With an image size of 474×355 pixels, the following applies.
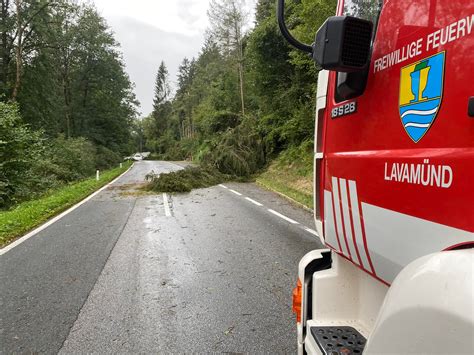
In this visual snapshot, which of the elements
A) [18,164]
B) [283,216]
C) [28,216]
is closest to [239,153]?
[18,164]

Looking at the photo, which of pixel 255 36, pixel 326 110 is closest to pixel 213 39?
pixel 255 36

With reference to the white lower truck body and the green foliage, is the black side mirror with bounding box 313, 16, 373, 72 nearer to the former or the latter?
the white lower truck body

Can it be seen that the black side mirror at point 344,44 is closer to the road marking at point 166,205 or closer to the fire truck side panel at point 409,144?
the fire truck side panel at point 409,144

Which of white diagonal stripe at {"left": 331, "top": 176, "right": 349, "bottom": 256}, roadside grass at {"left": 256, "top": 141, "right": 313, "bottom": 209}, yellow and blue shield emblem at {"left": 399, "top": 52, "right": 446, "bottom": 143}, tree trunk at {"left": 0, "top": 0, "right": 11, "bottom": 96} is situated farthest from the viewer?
tree trunk at {"left": 0, "top": 0, "right": 11, "bottom": 96}

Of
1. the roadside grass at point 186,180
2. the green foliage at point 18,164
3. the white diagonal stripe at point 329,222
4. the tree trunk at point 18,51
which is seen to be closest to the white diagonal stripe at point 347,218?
the white diagonal stripe at point 329,222

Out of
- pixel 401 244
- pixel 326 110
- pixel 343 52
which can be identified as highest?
pixel 343 52

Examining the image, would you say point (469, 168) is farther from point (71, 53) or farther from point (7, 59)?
point (71, 53)

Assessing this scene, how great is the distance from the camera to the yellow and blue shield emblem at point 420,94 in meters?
1.36

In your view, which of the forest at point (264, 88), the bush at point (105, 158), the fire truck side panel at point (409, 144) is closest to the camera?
the fire truck side panel at point (409, 144)

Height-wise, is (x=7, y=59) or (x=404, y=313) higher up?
(x=7, y=59)

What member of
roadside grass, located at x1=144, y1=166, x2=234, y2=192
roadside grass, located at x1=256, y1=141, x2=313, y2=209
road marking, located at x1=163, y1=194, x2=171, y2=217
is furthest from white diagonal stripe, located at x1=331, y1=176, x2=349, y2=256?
roadside grass, located at x1=144, y1=166, x2=234, y2=192

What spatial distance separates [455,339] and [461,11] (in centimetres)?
113

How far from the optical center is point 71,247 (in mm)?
6230

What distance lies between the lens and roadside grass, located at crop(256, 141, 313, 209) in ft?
43.5
